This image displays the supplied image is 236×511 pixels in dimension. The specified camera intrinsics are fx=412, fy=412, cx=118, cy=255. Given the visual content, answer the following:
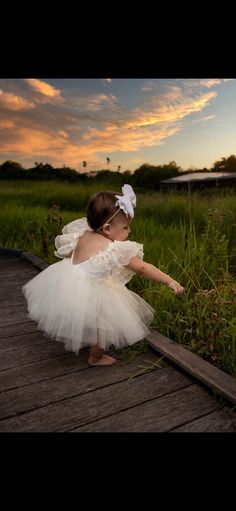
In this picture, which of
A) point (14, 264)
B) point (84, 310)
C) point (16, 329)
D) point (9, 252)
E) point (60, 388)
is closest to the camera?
point (60, 388)

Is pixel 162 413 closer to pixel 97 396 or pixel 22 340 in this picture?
pixel 97 396

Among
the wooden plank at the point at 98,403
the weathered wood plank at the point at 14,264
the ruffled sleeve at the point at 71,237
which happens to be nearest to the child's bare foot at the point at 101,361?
the wooden plank at the point at 98,403

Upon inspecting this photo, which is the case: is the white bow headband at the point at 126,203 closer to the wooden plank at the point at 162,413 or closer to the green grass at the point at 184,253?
the green grass at the point at 184,253

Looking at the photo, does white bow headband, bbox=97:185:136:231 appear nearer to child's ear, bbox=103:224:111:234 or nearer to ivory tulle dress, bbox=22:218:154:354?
child's ear, bbox=103:224:111:234

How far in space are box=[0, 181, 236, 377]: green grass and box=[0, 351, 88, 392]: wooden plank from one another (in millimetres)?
631

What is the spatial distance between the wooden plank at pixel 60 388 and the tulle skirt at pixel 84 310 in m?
0.13

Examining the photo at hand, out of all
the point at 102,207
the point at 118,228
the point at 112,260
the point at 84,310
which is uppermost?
the point at 102,207

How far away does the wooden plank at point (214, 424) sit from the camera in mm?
1683

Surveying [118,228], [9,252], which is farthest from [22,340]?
[9,252]

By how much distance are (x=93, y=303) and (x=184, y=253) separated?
1367 millimetres

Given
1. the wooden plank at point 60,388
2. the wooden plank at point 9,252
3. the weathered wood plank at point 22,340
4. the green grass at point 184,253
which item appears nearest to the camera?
the wooden plank at point 60,388

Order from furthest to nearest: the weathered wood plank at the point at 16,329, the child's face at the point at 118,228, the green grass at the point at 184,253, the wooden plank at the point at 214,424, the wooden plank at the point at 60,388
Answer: the weathered wood plank at the point at 16,329 < the green grass at the point at 184,253 < the child's face at the point at 118,228 < the wooden plank at the point at 60,388 < the wooden plank at the point at 214,424

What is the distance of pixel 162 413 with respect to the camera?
179cm
